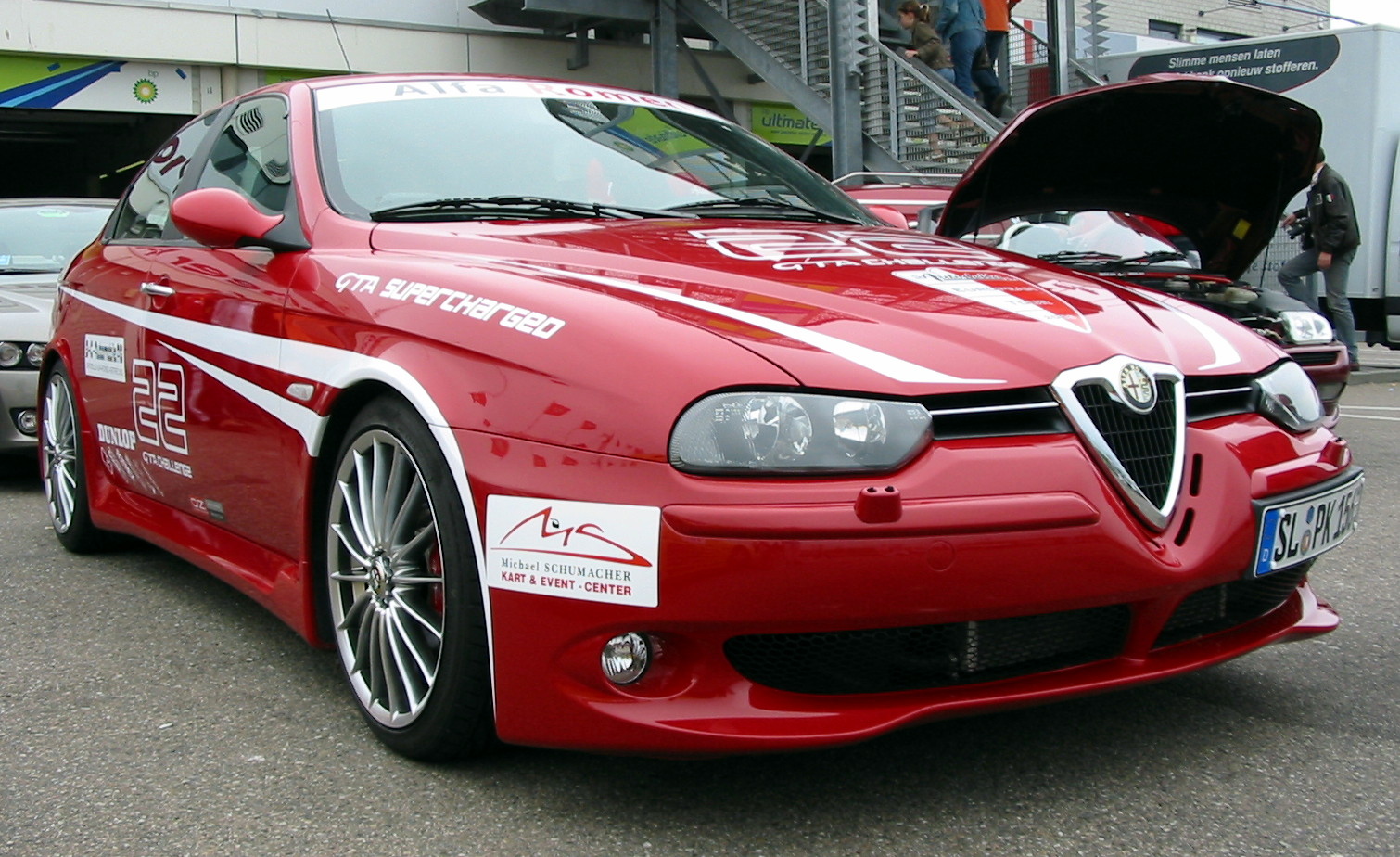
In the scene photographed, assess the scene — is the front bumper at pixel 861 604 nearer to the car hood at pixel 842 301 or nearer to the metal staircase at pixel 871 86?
the car hood at pixel 842 301

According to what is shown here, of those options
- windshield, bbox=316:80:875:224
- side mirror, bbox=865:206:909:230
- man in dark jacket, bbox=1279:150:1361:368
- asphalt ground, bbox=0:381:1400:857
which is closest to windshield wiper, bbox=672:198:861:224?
windshield, bbox=316:80:875:224

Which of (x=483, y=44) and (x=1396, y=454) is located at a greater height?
(x=483, y=44)

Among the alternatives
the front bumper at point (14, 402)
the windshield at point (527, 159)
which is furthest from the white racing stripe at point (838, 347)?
the front bumper at point (14, 402)

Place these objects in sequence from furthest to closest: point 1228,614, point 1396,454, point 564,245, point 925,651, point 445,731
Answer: point 1396,454 → point 564,245 → point 1228,614 → point 445,731 → point 925,651

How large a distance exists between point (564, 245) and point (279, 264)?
2.36 ft

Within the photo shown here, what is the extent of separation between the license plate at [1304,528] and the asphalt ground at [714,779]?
384 mm

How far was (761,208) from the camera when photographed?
3645 mm

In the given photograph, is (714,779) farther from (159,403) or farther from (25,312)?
(25,312)

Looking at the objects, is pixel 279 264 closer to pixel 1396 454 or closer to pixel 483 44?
Result: pixel 1396 454

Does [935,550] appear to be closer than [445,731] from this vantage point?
Yes

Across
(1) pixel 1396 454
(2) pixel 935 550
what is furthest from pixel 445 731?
(1) pixel 1396 454

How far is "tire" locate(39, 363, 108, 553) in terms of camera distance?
4543 millimetres

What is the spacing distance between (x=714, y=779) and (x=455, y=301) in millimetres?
976

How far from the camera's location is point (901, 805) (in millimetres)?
2443
